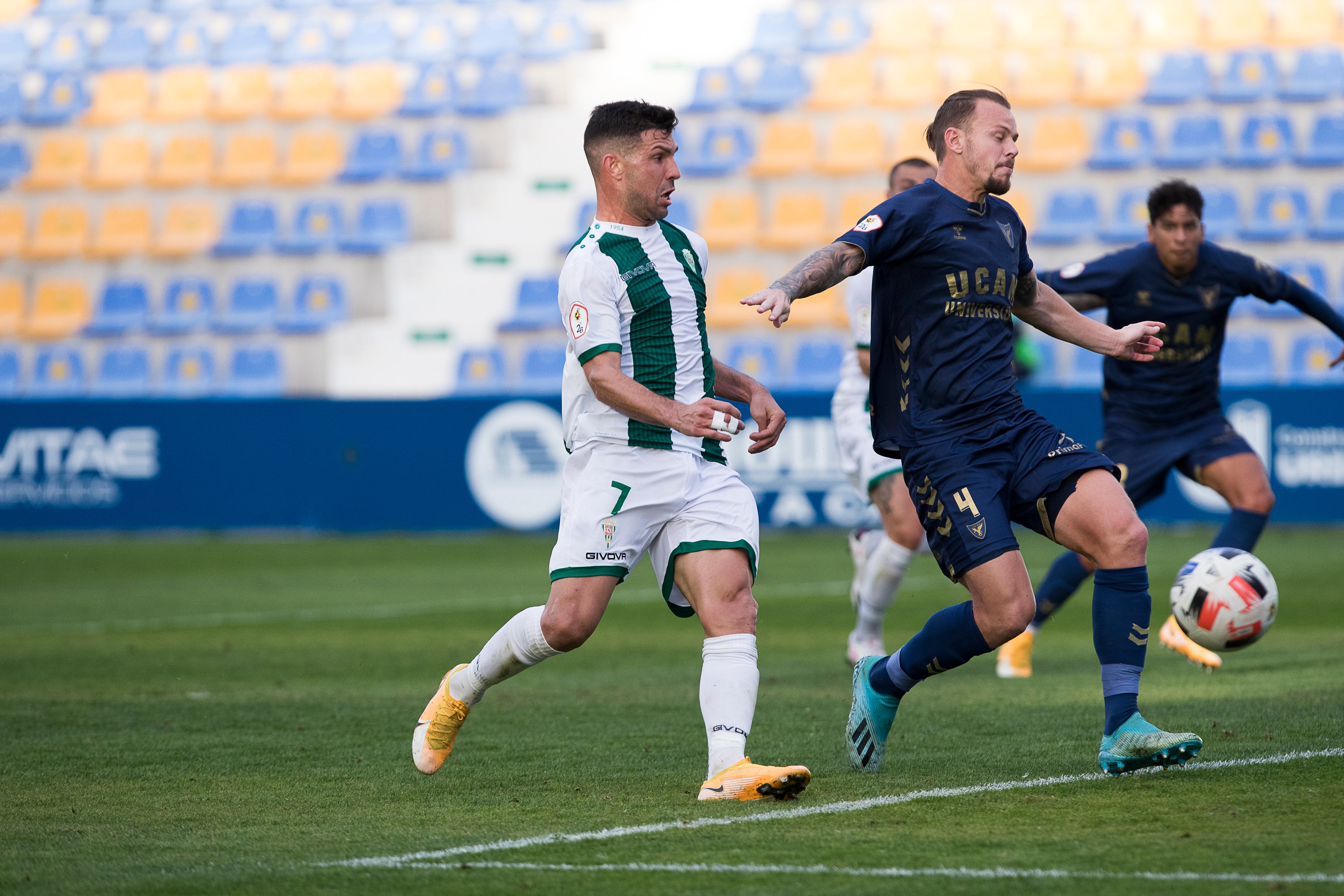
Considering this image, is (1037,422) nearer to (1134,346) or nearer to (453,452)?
(1134,346)

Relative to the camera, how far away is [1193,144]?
58.6ft

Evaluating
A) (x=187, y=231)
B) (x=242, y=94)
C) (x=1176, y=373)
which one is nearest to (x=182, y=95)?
(x=242, y=94)

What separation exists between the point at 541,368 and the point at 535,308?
2.58ft

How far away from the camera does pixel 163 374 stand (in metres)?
19.4

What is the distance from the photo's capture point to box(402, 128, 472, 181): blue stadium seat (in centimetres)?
1992

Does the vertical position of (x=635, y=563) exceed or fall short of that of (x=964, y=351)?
it falls short

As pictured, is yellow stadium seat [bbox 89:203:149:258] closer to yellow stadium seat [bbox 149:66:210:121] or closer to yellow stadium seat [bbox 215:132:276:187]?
yellow stadium seat [bbox 215:132:276:187]

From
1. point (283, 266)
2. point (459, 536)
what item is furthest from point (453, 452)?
point (283, 266)

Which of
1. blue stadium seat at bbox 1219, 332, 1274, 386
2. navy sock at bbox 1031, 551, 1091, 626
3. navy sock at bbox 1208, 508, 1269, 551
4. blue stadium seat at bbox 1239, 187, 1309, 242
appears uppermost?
blue stadium seat at bbox 1239, 187, 1309, 242

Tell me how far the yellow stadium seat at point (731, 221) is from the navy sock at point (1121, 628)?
13663mm

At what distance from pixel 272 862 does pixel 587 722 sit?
2.51 metres

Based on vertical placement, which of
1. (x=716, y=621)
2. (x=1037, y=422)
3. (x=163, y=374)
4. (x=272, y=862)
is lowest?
(x=272, y=862)

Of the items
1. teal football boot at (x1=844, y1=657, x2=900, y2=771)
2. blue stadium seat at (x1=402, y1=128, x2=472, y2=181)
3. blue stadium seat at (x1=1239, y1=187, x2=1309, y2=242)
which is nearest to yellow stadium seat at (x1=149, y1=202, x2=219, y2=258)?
blue stadium seat at (x1=402, y1=128, x2=472, y2=181)

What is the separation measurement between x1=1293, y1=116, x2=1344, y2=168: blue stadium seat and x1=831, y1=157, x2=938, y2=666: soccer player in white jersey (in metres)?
11.0
